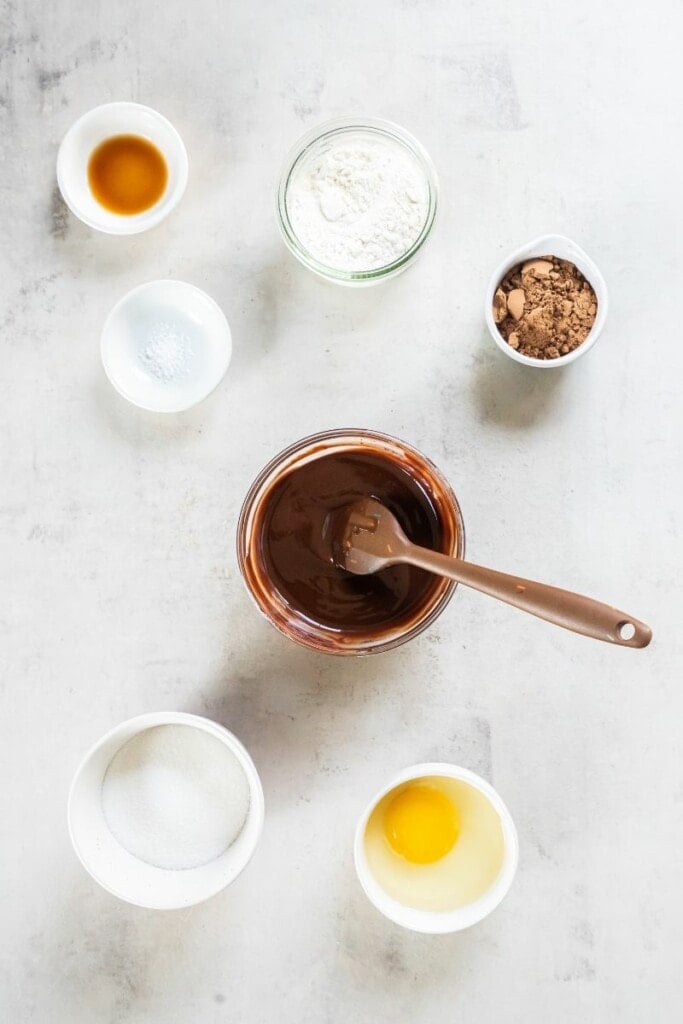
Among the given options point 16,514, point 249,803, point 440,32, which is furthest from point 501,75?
point 249,803

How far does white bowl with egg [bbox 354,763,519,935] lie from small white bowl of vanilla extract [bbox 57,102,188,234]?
3.26 ft

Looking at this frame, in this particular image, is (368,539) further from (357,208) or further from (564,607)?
(357,208)

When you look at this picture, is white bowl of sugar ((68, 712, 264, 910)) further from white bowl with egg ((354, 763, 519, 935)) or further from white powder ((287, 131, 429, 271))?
white powder ((287, 131, 429, 271))

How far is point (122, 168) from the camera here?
1550mm

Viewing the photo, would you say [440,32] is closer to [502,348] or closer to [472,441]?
[502,348]

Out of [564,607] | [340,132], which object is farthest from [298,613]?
[340,132]

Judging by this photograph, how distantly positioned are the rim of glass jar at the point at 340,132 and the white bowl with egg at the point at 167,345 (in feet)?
0.58

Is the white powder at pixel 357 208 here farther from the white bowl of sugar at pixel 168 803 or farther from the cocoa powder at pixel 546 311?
the white bowl of sugar at pixel 168 803

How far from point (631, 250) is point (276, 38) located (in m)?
0.70

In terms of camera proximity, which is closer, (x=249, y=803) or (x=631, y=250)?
(x=249, y=803)

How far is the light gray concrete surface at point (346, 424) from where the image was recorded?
4.94ft

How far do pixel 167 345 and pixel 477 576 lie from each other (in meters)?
0.71

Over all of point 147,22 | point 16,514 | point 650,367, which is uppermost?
point 147,22

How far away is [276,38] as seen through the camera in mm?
1565
